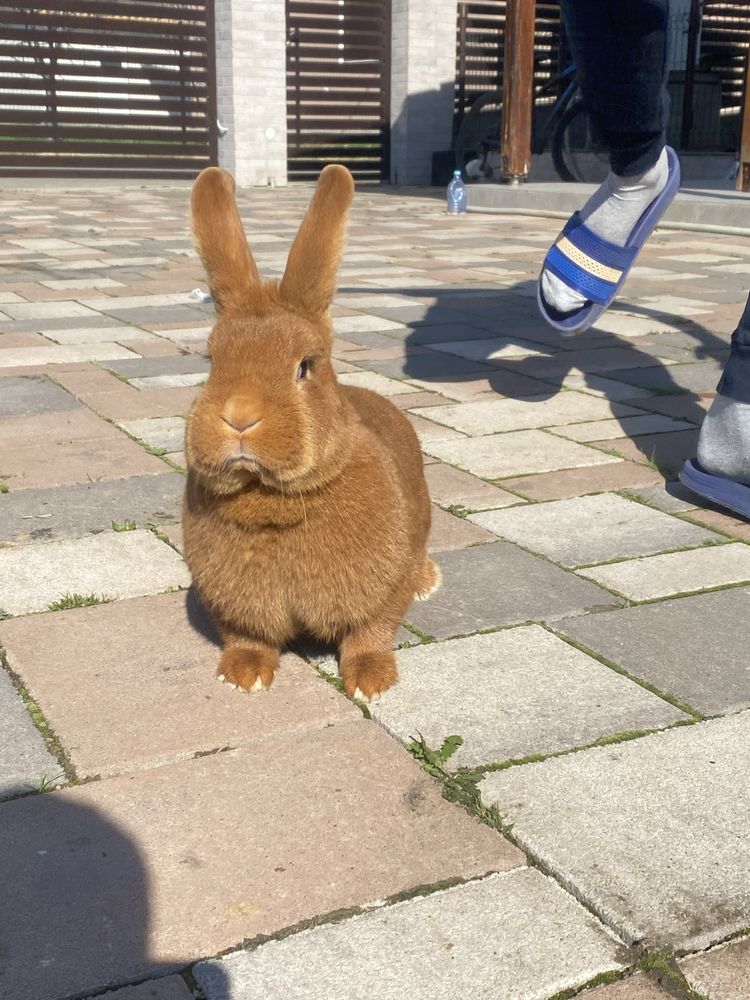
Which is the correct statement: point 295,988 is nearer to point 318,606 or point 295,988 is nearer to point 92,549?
point 318,606

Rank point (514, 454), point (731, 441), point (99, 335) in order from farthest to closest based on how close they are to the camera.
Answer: point (99, 335)
point (514, 454)
point (731, 441)

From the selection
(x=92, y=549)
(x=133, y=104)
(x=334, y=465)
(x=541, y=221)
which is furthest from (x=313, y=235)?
(x=133, y=104)

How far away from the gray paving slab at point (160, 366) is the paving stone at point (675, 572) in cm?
299

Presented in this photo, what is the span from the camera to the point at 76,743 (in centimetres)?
255

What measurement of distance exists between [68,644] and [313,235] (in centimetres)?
120

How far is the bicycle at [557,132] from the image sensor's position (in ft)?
56.6

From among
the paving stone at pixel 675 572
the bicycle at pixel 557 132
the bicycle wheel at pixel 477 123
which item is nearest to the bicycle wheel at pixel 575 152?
the bicycle at pixel 557 132

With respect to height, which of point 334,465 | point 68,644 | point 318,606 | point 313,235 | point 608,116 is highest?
point 608,116

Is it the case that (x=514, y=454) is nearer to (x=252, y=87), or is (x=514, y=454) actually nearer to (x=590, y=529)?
(x=590, y=529)

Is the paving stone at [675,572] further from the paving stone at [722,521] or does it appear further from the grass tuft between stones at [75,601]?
the grass tuft between stones at [75,601]

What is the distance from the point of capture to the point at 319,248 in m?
2.64

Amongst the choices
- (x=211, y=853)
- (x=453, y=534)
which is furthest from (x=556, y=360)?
(x=211, y=853)

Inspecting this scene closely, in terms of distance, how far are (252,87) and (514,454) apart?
1653 cm

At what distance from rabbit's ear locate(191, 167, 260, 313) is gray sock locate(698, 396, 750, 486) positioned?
199cm
